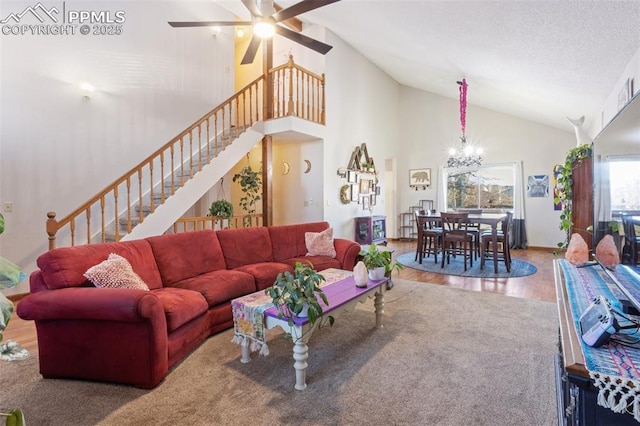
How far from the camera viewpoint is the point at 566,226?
294 centimetres

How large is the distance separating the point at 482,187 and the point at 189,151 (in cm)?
685

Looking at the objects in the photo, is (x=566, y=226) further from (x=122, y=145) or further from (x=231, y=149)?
(x=122, y=145)

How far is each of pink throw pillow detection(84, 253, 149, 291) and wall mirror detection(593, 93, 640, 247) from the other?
3.00 meters

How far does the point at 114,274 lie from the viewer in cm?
231

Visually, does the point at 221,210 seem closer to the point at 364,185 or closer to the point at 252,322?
the point at 252,322

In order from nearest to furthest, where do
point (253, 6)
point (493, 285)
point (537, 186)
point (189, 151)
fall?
point (253, 6) < point (493, 285) < point (189, 151) < point (537, 186)

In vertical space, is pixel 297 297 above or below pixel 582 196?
below

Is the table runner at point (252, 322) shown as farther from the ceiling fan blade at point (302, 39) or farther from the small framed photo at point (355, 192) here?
the small framed photo at point (355, 192)

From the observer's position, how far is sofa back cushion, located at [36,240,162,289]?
2207mm

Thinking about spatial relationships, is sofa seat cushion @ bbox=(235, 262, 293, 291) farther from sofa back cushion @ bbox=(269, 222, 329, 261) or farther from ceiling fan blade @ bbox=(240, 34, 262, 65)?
ceiling fan blade @ bbox=(240, 34, 262, 65)

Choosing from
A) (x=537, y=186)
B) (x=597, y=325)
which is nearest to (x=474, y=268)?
(x=537, y=186)

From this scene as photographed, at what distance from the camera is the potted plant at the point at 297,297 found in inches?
77.2

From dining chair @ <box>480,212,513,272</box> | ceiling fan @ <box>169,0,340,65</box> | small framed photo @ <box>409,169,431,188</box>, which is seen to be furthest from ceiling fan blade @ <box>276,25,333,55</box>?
small framed photo @ <box>409,169,431,188</box>

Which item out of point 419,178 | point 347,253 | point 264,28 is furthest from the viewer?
point 419,178
